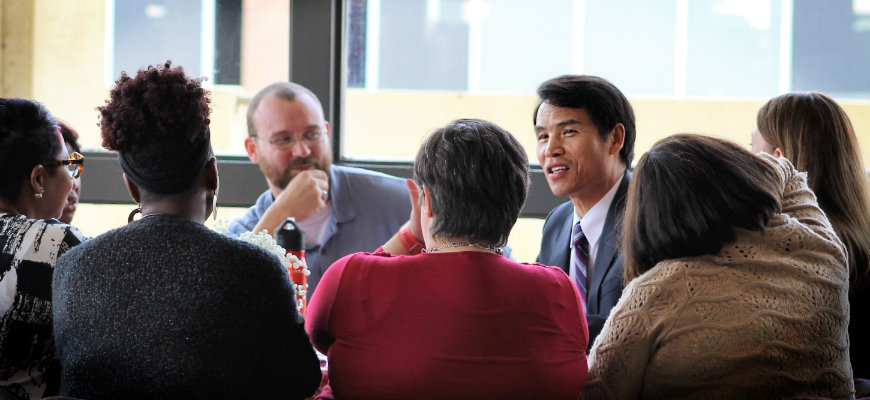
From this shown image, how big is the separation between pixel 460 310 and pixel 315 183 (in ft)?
5.62

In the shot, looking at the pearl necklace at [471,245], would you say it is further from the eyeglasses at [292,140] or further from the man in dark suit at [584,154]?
the eyeglasses at [292,140]

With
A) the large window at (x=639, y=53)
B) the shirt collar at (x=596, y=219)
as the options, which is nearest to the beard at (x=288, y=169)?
the large window at (x=639, y=53)

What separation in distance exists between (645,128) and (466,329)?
110 inches

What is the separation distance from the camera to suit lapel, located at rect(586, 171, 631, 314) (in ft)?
7.77

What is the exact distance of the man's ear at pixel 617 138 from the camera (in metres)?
2.63

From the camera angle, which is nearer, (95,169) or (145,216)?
(145,216)

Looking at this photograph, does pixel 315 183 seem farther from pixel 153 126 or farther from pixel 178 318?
pixel 178 318

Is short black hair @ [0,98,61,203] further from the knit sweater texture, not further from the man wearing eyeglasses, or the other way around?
the man wearing eyeglasses

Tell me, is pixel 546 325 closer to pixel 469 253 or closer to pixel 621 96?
pixel 469 253

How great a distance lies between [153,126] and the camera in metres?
1.51

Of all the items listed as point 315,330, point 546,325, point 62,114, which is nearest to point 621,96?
point 546,325

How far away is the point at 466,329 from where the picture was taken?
5.02 feet

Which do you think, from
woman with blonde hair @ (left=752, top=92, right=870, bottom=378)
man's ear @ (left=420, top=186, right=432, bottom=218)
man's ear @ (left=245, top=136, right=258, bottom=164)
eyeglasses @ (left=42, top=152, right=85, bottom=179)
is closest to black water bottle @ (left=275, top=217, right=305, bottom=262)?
eyeglasses @ (left=42, top=152, right=85, bottom=179)

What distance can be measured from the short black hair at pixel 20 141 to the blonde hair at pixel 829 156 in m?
2.16
